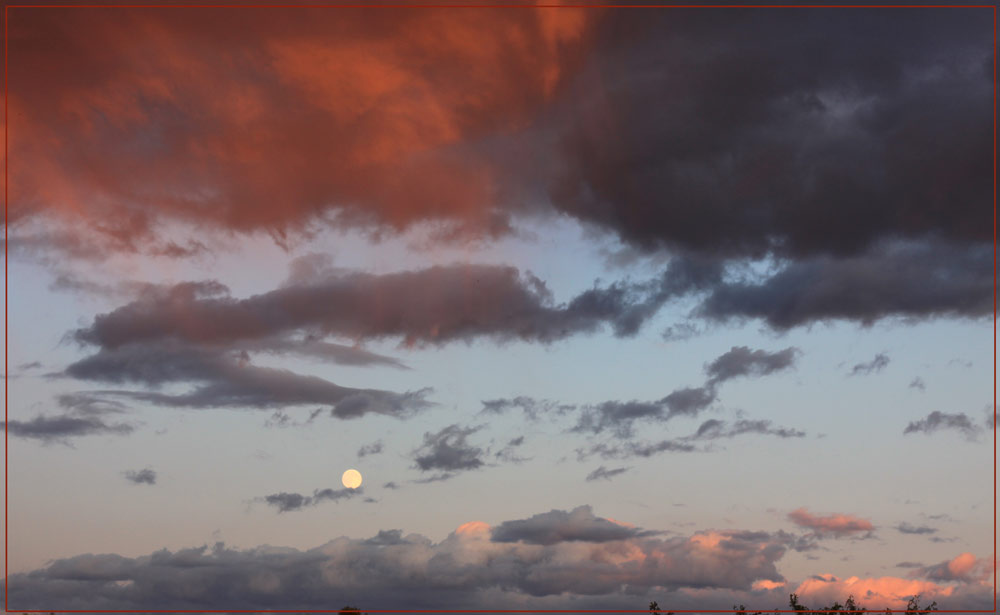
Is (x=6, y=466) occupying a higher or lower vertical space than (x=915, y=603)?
higher

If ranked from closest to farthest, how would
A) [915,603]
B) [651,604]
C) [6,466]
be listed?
[6,466]
[915,603]
[651,604]

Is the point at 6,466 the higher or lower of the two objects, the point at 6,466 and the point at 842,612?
the higher

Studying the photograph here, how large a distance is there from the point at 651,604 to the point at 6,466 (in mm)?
92868

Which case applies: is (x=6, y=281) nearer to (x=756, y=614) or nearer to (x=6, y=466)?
(x=6, y=466)

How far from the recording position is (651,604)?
309 feet

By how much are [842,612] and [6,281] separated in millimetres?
99066

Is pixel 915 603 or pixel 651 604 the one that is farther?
pixel 651 604

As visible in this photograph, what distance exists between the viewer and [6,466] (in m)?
11.6

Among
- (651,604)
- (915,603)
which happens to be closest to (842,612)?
(915,603)

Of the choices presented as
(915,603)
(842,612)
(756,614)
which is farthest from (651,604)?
(915,603)

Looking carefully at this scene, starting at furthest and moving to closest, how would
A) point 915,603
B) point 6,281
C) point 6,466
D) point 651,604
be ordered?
1. point 651,604
2. point 915,603
3. point 6,466
4. point 6,281

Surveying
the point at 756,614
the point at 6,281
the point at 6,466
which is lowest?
the point at 756,614

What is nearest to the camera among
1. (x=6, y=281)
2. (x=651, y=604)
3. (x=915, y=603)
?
(x=6, y=281)

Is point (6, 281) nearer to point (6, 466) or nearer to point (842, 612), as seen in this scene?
point (6, 466)
